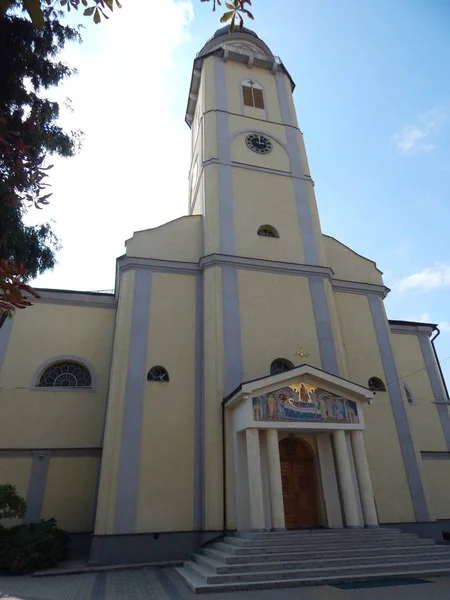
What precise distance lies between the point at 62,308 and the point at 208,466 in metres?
7.64

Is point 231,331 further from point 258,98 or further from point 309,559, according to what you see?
point 258,98

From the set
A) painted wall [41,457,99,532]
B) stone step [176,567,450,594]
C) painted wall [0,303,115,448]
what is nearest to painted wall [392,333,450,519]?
stone step [176,567,450,594]

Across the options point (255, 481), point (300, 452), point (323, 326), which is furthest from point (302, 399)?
point (323, 326)

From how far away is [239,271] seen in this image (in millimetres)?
14289

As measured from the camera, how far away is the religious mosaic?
10.8 m

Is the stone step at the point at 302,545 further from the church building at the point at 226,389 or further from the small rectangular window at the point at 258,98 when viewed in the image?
the small rectangular window at the point at 258,98

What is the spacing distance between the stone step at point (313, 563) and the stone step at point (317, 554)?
4.1 inches

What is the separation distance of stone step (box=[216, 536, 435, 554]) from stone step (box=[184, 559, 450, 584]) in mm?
739

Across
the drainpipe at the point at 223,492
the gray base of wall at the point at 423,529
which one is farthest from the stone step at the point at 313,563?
the gray base of wall at the point at 423,529

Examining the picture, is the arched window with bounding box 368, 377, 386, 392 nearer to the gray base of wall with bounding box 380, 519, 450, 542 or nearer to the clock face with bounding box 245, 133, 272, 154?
the gray base of wall with bounding box 380, 519, 450, 542

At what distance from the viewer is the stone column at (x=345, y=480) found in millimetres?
10512

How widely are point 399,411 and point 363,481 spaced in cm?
367

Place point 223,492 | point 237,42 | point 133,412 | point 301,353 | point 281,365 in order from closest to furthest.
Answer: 1. point 223,492
2. point 133,412
3. point 301,353
4. point 281,365
5. point 237,42

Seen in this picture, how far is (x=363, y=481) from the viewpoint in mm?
10906
